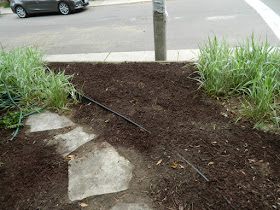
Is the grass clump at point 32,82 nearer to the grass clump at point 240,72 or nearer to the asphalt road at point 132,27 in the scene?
the grass clump at point 240,72

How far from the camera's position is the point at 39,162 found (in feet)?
7.87

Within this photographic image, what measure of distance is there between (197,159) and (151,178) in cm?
48

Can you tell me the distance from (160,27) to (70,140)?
2540mm

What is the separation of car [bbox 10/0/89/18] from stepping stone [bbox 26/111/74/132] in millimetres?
10031

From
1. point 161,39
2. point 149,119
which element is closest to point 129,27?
point 161,39

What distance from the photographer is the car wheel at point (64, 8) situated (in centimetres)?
1177

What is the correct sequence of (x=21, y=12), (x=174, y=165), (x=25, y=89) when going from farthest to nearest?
(x=21, y=12)
(x=25, y=89)
(x=174, y=165)

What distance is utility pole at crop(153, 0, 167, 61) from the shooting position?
12.7 feet

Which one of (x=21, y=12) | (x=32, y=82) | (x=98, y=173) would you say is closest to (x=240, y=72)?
(x=98, y=173)

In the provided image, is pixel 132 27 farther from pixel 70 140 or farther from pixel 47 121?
pixel 70 140

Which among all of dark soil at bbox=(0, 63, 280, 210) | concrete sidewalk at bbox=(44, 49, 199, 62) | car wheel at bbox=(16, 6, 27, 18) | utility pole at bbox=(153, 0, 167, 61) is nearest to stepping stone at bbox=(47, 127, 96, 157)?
dark soil at bbox=(0, 63, 280, 210)

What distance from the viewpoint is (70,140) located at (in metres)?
2.71

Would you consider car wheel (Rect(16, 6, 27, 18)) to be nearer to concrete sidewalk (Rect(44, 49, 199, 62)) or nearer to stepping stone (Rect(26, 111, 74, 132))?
concrete sidewalk (Rect(44, 49, 199, 62))

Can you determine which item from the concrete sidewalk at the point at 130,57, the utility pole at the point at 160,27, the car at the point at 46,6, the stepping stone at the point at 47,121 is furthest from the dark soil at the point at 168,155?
the car at the point at 46,6
